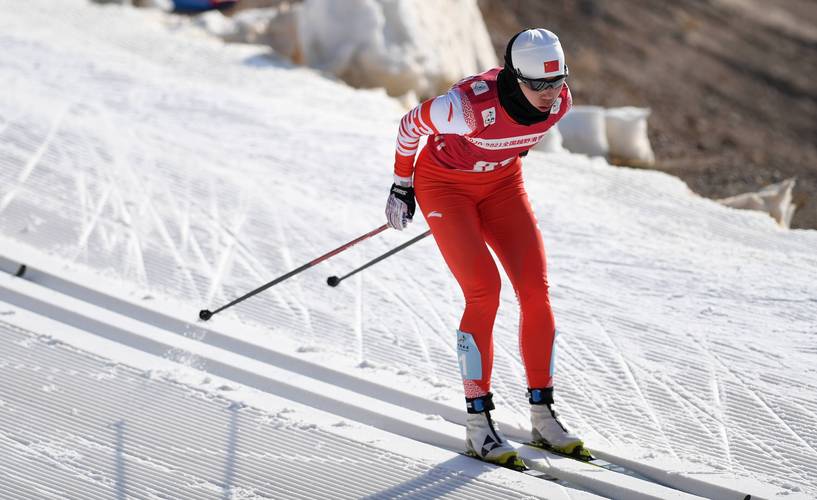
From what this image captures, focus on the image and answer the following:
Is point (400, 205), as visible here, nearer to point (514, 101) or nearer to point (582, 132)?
point (514, 101)

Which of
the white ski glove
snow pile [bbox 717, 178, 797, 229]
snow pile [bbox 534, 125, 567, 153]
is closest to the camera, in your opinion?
the white ski glove

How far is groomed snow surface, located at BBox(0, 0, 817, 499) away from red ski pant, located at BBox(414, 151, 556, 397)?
1.51ft

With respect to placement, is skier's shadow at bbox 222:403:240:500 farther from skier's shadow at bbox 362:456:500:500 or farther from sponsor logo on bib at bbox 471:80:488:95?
sponsor logo on bib at bbox 471:80:488:95

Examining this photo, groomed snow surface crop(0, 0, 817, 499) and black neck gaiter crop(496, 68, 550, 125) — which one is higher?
black neck gaiter crop(496, 68, 550, 125)

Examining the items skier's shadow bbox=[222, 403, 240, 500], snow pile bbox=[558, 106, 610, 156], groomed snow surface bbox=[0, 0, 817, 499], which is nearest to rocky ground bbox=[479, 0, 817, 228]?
snow pile bbox=[558, 106, 610, 156]

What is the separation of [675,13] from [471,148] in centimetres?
1279

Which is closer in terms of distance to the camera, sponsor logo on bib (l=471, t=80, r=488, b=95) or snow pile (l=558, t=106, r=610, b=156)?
sponsor logo on bib (l=471, t=80, r=488, b=95)

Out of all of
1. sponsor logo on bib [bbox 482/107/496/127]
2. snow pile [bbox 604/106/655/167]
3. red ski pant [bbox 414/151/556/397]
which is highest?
sponsor logo on bib [bbox 482/107/496/127]

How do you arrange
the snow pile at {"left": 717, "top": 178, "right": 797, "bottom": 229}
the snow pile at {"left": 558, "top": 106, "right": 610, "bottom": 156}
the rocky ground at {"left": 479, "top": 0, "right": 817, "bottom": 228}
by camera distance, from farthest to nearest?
1. the rocky ground at {"left": 479, "top": 0, "right": 817, "bottom": 228}
2. the snow pile at {"left": 558, "top": 106, "right": 610, "bottom": 156}
3. the snow pile at {"left": 717, "top": 178, "right": 797, "bottom": 229}

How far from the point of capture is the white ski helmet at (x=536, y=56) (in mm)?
3889

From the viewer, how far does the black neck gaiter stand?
4.00 m

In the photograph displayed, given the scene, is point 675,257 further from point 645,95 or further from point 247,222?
point 645,95

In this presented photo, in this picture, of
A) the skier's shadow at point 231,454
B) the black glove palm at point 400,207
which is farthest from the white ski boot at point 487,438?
the skier's shadow at point 231,454

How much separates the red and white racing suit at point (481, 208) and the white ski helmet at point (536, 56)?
19 centimetres
